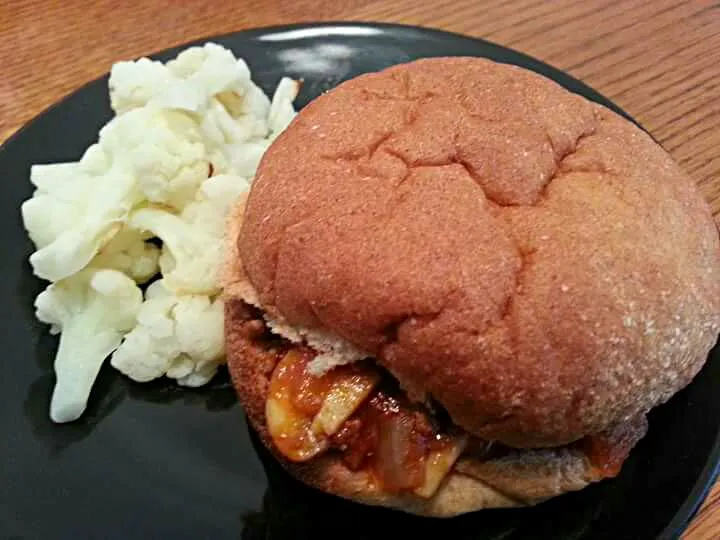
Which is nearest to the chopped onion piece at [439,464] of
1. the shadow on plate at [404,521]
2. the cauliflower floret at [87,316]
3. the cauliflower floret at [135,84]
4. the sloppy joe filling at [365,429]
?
the sloppy joe filling at [365,429]

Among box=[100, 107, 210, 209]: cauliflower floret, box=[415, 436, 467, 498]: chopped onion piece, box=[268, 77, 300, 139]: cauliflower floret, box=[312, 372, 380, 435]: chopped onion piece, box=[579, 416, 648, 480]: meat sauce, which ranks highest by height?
box=[100, 107, 210, 209]: cauliflower floret

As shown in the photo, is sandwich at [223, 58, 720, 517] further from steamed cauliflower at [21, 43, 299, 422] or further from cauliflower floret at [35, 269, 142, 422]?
cauliflower floret at [35, 269, 142, 422]

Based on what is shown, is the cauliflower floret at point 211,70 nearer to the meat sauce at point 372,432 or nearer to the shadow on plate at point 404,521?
Answer: the meat sauce at point 372,432

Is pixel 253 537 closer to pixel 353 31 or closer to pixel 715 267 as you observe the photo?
pixel 715 267

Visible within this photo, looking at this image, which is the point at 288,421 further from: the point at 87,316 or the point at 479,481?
the point at 87,316

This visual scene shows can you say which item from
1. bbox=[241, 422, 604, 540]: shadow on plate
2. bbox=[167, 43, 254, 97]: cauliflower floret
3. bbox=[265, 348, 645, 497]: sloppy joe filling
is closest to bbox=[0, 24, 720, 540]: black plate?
bbox=[241, 422, 604, 540]: shadow on plate

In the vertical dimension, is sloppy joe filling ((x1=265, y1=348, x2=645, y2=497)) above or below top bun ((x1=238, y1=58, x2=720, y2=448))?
below

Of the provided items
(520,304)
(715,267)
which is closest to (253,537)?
(520,304)
